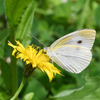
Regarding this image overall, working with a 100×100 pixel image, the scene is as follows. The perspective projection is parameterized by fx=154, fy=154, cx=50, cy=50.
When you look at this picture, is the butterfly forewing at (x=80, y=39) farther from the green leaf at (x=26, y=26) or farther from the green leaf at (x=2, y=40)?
the green leaf at (x=2, y=40)

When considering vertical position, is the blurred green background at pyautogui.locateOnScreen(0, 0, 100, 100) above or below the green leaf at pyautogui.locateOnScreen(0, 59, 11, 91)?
below

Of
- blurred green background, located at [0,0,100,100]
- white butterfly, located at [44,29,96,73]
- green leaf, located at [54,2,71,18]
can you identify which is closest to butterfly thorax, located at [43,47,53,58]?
white butterfly, located at [44,29,96,73]

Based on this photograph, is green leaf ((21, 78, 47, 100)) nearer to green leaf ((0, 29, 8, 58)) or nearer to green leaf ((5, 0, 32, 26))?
green leaf ((0, 29, 8, 58))

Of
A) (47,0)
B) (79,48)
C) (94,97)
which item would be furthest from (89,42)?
(47,0)

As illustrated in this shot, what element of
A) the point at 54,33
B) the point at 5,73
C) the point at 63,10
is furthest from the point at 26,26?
the point at 63,10

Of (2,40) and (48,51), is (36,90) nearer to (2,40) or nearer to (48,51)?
(48,51)

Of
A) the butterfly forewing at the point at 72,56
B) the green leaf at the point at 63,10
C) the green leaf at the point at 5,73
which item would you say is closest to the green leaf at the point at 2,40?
the green leaf at the point at 5,73
